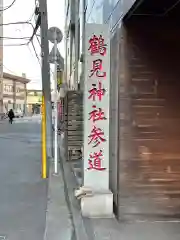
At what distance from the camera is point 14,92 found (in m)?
87.5

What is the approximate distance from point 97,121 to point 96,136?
23cm

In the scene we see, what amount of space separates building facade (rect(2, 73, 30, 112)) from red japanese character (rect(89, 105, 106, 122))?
71.2 m

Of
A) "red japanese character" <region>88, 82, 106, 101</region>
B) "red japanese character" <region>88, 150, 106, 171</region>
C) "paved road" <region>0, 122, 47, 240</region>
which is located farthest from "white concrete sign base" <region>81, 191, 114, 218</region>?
"red japanese character" <region>88, 82, 106, 101</region>

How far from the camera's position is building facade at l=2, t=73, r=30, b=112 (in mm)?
80750

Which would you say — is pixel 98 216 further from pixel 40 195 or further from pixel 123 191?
pixel 40 195

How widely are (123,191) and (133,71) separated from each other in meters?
1.78

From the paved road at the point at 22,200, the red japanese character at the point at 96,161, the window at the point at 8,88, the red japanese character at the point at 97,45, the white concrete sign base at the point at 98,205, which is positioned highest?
the window at the point at 8,88

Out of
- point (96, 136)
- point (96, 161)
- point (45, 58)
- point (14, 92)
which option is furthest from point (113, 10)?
point (14, 92)

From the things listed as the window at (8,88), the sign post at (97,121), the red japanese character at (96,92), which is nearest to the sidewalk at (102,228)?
the sign post at (97,121)

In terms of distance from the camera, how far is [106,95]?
21.8 feet

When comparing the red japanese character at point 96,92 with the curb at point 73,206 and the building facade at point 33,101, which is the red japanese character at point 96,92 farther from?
the building facade at point 33,101

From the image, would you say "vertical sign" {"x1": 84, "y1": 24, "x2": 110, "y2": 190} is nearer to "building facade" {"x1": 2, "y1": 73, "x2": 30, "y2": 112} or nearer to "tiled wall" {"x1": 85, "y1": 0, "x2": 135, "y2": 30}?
"tiled wall" {"x1": 85, "y1": 0, "x2": 135, "y2": 30}

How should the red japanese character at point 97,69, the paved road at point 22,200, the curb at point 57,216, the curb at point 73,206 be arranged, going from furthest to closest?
the red japanese character at point 97,69, the paved road at point 22,200, the curb at point 57,216, the curb at point 73,206

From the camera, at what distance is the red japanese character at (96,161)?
669 cm
